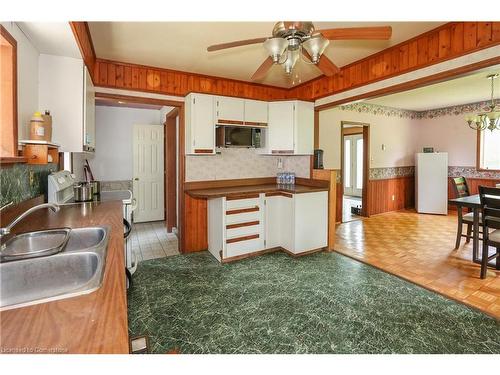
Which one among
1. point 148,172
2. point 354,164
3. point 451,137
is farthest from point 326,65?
point 354,164

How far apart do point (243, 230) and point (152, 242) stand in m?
1.73

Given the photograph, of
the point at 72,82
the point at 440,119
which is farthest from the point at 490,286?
the point at 440,119

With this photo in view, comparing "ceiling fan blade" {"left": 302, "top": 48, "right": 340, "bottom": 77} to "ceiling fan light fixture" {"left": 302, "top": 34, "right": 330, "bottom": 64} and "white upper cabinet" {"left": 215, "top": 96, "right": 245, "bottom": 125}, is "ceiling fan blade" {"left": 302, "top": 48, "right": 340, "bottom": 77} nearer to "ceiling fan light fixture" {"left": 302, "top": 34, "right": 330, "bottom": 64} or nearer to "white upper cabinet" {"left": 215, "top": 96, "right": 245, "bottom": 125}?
"ceiling fan light fixture" {"left": 302, "top": 34, "right": 330, "bottom": 64}

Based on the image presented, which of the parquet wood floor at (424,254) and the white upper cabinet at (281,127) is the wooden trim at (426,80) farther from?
the parquet wood floor at (424,254)

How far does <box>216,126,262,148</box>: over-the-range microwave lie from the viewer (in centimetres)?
357

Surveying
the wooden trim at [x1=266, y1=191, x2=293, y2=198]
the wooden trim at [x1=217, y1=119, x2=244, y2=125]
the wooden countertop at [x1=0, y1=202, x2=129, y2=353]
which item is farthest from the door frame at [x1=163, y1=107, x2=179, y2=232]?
the wooden countertop at [x1=0, y1=202, x2=129, y2=353]

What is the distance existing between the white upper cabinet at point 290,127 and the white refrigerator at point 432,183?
3.81 meters

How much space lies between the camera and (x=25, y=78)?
5.77ft

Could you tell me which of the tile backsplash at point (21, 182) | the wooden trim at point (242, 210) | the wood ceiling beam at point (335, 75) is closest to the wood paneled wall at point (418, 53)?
the wood ceiling beam at point (335, 75)

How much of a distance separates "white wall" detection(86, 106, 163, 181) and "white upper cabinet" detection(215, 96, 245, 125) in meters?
2.66

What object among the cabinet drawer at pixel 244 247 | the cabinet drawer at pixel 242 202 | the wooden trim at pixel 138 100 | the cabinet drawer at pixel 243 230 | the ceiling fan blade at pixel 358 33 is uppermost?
the wooden trim at pixel 138 100

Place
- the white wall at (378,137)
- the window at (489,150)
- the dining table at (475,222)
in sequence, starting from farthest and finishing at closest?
1. the window at (489,150)
2. the white wall at (378,137)
3. the dining table at (475,222)

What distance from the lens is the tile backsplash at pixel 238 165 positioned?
12.3 feet

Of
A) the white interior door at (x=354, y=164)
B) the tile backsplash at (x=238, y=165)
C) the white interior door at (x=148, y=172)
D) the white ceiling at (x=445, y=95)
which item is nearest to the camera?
the tile backsplash at (x=238, y=165)
